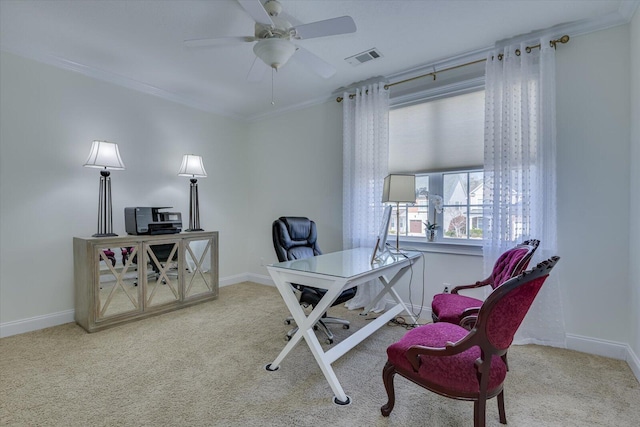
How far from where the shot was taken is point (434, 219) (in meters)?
3.14

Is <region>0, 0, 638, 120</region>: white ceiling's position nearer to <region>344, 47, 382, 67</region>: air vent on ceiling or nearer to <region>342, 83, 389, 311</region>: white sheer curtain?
<region>344, 47, 382, 67</region>: air vent on ceiling

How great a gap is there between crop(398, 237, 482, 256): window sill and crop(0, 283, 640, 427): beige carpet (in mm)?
880

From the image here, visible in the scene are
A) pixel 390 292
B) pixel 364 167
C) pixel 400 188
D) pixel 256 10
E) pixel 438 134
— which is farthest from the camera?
pixel 364 167

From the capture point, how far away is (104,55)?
287 cm

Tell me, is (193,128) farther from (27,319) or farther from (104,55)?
A: (27,319)

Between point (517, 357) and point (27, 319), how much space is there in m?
4.26

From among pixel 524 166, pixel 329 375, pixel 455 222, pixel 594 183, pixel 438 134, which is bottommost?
pixel 329 375

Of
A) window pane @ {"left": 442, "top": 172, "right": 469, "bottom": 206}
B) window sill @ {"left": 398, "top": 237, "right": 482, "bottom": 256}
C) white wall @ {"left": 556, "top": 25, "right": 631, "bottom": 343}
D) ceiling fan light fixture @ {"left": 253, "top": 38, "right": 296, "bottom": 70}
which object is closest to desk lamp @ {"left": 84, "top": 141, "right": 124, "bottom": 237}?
ceiling fan light fixture @ {"left": 253, "top": 38, "right": 296, "bottom": 70}

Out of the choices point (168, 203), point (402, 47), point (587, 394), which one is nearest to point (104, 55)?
point (168, 203)

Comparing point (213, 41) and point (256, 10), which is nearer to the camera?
point (256, 10)

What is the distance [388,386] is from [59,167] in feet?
11.6

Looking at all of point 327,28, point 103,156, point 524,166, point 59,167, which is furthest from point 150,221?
point 524,166

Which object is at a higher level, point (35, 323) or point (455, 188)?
point (455, 188)

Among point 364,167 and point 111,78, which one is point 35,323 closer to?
point 111,78
